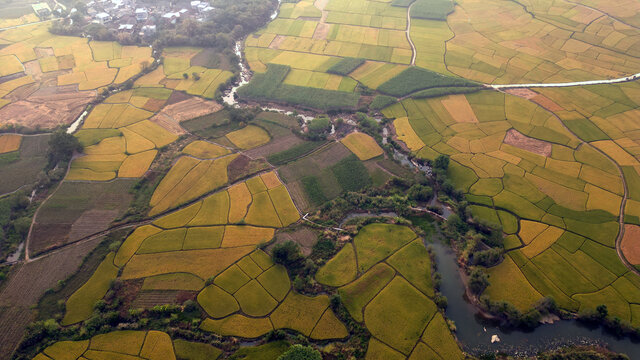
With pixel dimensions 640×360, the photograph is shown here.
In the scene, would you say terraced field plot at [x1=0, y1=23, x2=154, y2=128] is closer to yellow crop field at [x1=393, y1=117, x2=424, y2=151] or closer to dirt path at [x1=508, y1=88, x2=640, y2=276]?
yellow crop field at [x1=393, y1=117, x2=424, y2=151]

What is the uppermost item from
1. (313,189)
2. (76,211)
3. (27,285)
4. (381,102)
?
(381,102)

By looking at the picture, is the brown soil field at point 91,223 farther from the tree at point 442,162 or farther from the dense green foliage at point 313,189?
the tree at point 442,162

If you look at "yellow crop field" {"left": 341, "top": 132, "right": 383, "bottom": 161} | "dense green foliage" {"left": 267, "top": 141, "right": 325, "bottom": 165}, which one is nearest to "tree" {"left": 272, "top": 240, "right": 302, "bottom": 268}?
"dense green foliage" {"left": 267, "top": 141, "right": 325, "bottom": 165}

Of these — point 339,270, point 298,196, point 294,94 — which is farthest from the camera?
point 294,94

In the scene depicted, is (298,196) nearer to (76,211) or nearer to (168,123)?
(168,123)

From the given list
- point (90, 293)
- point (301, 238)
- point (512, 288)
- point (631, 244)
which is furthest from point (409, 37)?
point (90, 293)

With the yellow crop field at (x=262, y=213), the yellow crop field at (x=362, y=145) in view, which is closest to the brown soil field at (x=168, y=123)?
the yellow crop field at (x=262, y=213)
